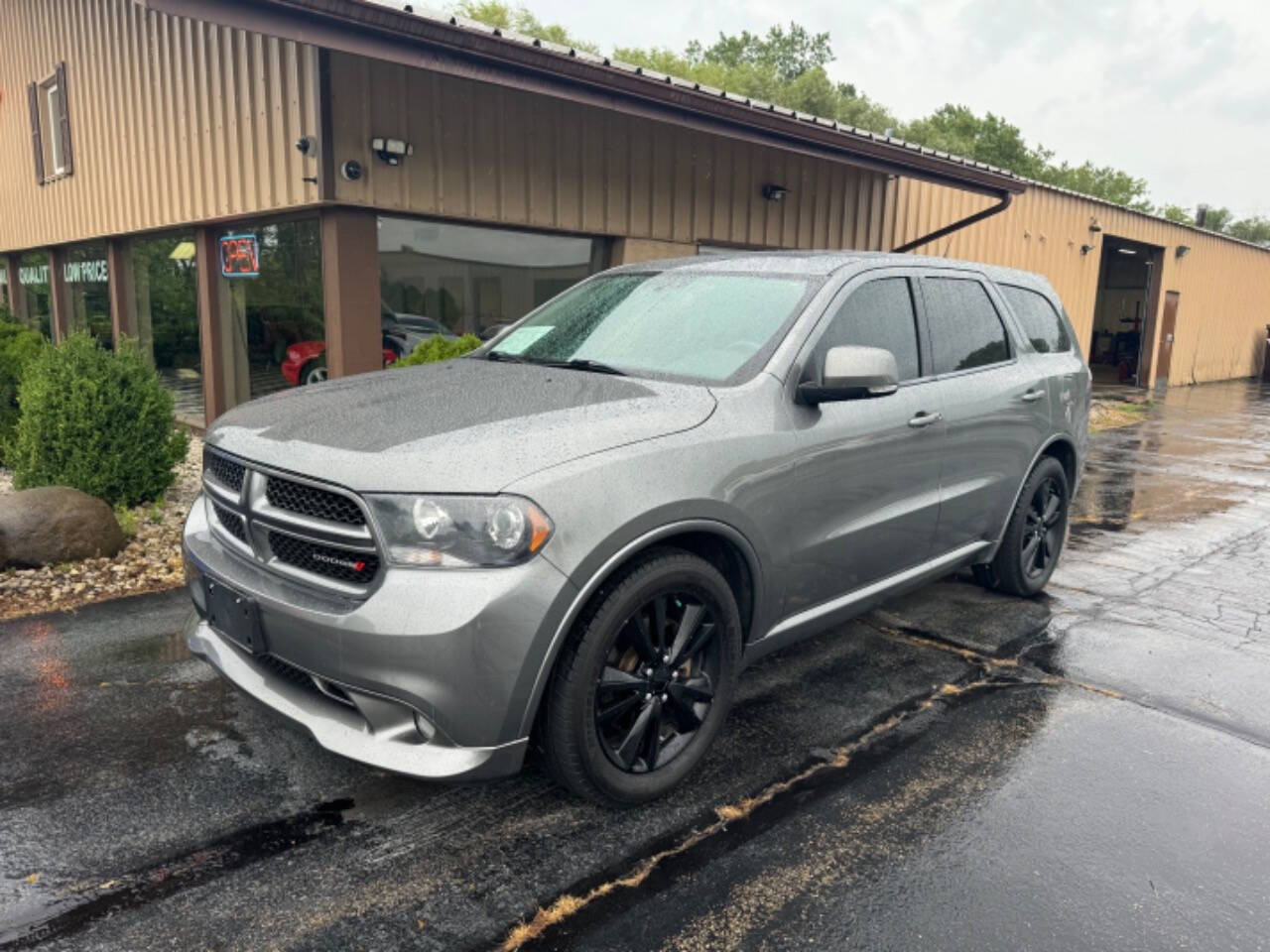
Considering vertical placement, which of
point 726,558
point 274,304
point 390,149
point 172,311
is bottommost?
point 726,558

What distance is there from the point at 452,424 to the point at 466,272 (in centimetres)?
645

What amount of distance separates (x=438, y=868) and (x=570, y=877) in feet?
1.27

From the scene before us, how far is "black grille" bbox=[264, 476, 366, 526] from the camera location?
2590 millimetres

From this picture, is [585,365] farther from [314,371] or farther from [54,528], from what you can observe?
[314,371]

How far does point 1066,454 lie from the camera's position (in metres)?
5.33

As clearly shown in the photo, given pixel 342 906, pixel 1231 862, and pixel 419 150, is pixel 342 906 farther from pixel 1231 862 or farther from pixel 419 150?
pixel 419 150

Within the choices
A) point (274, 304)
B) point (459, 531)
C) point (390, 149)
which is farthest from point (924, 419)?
point (274, 304)

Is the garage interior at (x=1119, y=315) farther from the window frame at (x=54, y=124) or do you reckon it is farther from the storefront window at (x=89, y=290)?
the window frame at (x=54, y=124)

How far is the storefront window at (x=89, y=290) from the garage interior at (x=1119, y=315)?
834 inches

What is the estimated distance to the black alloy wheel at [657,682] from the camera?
9.43ft

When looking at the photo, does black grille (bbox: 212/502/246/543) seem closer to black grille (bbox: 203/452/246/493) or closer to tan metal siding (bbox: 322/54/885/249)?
black grille (bbox: 203/452/246/493)

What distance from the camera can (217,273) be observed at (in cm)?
994

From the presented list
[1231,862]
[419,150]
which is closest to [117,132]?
[419,150]

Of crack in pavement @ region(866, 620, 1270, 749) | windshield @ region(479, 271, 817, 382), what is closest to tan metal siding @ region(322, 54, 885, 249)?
windshield @ region(479, 271, 817, 382)
